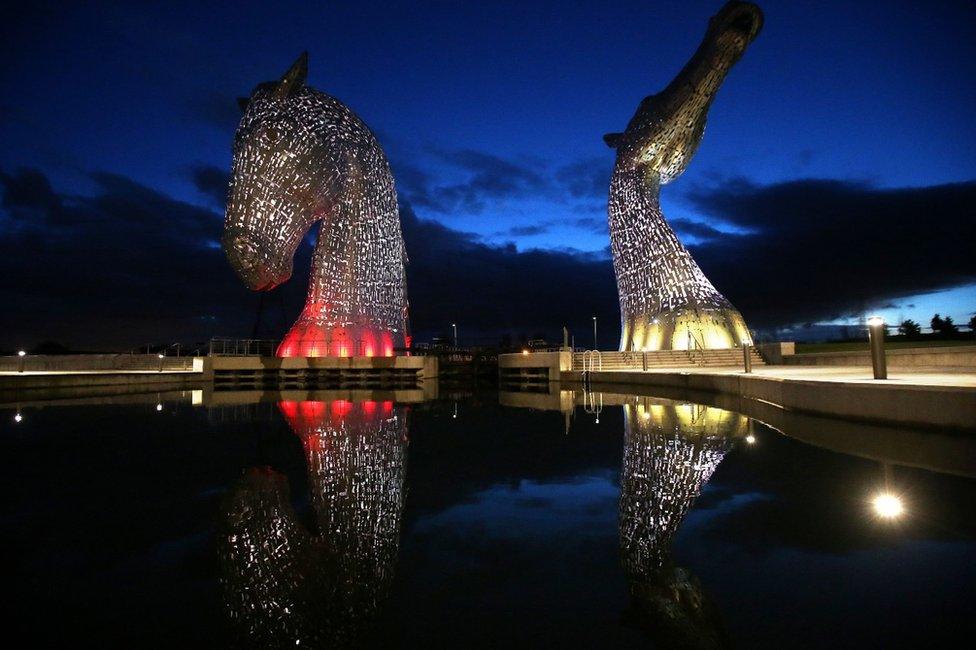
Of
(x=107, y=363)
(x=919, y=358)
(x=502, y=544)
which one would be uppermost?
(x=107, y=363)

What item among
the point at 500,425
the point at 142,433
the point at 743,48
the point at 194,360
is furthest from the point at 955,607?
the point at 194,360

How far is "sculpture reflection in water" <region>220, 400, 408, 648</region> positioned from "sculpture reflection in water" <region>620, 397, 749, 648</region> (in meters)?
1.13

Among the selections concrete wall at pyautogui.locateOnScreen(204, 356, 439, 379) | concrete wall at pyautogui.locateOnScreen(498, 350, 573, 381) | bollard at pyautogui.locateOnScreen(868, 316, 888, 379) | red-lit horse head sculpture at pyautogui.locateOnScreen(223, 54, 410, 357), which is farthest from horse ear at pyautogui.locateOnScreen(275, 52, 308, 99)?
bollard at pyautogui.locateOnScreen(868, 316, 888, 379)

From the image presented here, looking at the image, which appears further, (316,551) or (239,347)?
(239,347)

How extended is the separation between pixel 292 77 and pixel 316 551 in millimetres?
17381

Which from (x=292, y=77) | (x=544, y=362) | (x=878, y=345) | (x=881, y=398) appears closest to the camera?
(x=881, y=398)

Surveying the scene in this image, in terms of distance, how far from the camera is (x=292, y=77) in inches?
696

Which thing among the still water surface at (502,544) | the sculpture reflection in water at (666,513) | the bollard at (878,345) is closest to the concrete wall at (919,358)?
the bollard at (878,345)

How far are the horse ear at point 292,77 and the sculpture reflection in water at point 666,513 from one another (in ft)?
47.6

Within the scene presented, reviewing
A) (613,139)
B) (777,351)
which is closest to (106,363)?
(613,139)

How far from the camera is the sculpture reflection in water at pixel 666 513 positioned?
2268 mm

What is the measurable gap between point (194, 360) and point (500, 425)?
19.9 metres

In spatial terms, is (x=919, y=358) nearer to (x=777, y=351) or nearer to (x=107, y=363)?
(x=777, y=351)

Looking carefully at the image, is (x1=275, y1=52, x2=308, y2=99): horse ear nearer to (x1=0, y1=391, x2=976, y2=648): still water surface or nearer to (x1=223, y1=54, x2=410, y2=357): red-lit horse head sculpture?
(x1=223, y1=54, x2=410, y2=357): red-lit horse head sculpture
